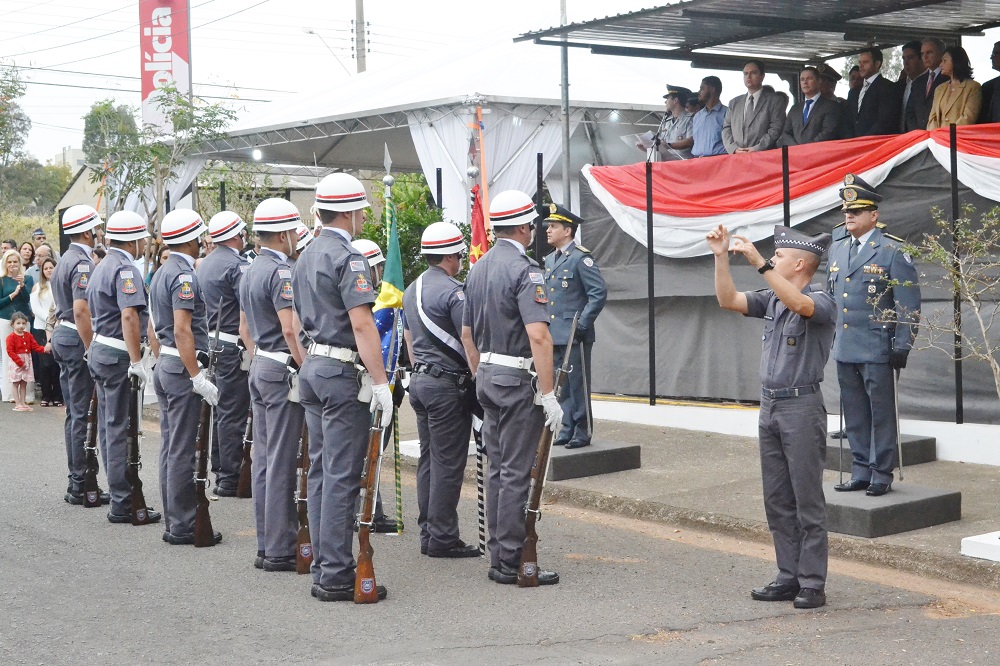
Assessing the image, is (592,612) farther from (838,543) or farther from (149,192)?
(149,192)

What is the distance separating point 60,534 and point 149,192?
14747 millimetres

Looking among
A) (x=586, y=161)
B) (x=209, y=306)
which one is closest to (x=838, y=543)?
(x=209, y=306)

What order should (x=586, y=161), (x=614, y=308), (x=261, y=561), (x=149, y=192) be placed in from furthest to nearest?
(x=149, y=192) < (x=586, y=161) < (x=614, y=308) < (x=261, y=561)

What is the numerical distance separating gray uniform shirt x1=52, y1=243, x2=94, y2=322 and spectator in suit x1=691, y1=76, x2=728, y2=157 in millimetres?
6301

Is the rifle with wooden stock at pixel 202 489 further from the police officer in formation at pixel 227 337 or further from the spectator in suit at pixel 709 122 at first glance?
the spectator in suit at pixel 709 122

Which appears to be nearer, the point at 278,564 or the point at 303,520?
the point at 303,520

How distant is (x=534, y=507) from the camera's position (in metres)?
6.34

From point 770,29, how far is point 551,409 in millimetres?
6528

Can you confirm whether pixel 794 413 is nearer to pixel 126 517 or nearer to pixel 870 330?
pixel 870 330

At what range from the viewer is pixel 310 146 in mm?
22078

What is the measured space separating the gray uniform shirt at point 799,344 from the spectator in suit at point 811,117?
550 centimetres

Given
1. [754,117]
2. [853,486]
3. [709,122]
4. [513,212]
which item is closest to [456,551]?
[513,212]

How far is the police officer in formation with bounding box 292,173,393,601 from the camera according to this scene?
19.7 ft

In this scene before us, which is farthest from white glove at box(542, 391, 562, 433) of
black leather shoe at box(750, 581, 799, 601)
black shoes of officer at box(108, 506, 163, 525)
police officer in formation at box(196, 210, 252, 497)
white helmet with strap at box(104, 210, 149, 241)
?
white helmet with strap at box(104, 210, 149, 241)
